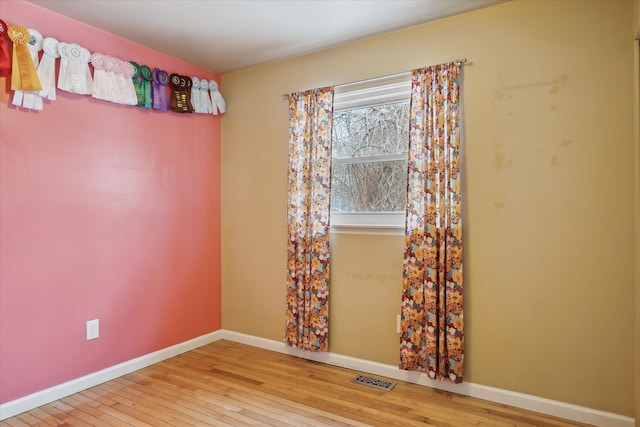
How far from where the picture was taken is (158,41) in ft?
9.77

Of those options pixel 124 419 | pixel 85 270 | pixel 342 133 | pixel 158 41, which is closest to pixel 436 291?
pixel 342 133

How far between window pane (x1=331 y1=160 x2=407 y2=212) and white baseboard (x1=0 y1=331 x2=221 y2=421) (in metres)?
1.78

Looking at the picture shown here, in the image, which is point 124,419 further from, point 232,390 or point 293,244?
point 293,244

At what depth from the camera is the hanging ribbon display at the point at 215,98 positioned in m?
3.56

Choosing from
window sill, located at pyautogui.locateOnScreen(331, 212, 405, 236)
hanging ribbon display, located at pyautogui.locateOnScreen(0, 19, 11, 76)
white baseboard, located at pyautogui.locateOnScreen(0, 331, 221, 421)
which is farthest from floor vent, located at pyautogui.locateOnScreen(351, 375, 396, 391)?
hanging ribbon display, located at pyautogui.locateOnScreen(0, 19, 11, 76)

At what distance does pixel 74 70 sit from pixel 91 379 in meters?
2.12

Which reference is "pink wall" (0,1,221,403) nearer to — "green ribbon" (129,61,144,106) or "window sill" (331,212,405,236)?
"green ribbon" (129,61,144,106)

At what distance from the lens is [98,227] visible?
109 inches

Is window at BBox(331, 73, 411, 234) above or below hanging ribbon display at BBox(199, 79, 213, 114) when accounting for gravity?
below

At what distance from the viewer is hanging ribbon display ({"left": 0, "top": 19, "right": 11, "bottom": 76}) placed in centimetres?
224

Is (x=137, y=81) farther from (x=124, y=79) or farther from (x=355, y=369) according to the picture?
(x=355, y=369)

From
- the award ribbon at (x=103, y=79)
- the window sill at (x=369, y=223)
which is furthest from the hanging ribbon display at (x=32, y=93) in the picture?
the window sill at (x=369, y=223)

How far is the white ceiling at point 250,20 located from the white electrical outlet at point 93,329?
209 cm

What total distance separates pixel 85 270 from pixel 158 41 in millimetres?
1797
